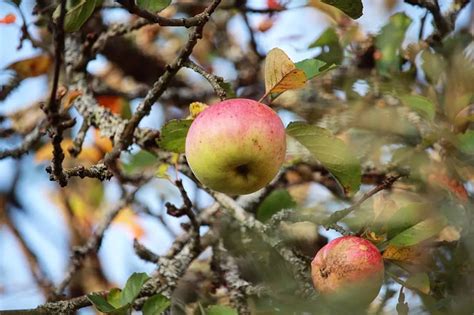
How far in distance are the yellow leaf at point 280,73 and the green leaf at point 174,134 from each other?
0.51 ft

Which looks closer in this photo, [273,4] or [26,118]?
[273,4]

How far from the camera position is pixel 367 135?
1.85 m

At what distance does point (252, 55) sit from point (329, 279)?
1.30 meters

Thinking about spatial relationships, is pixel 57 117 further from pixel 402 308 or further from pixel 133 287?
pixel 402 308

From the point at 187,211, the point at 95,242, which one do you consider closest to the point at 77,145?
the point at 187,211

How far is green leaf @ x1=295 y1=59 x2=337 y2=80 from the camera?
46.6 inches

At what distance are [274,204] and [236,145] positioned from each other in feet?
1.91

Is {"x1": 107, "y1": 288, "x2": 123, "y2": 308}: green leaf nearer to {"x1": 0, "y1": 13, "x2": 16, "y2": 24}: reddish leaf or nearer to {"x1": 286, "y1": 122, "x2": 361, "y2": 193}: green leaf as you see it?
{"x1": 286, "y1": 122, "x2": 361, "y2": 193}: green leaf

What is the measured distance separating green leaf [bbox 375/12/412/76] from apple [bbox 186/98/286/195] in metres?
0.80

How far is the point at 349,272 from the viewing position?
3.74 ft

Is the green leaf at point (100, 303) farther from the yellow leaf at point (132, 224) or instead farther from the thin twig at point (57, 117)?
the yellow leaf at point (132, 224)

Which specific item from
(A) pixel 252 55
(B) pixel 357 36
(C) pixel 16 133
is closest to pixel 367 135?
(B) pixel 357 36

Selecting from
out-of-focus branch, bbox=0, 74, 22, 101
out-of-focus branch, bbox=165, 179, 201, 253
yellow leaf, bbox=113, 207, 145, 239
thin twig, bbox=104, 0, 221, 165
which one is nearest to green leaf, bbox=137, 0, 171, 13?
thin twig, bbox=104, 0, 221, 165

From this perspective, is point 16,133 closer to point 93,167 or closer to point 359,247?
point 93,167
